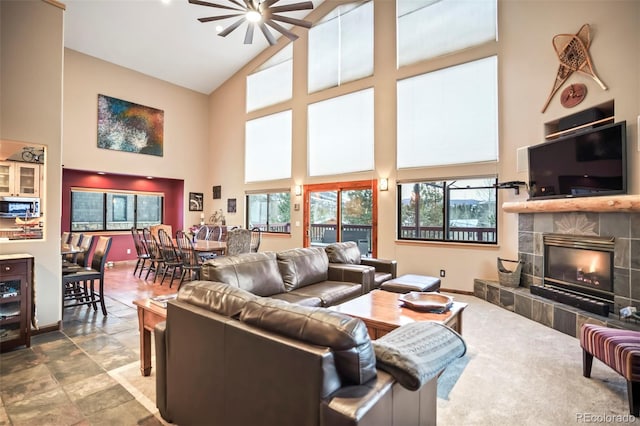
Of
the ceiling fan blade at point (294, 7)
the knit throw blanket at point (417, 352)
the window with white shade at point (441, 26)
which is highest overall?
the window with white shade at point (441, 26)

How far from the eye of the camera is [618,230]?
137 inches

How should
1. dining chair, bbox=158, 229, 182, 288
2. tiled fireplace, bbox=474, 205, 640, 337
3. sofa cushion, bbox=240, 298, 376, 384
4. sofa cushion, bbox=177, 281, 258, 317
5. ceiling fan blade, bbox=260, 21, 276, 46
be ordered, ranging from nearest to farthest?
1. sofa cushion, bbox=240, 298, 376, 384
2. sofa cushion, bbox=177, 281, 258, 317
3. tiled fireplace, bbox=474, 205, 640, 337
4. ceiling fan blade, bbox=260, 21, 276, 46
5. dining chair, bbox=158, 229, 182, 288

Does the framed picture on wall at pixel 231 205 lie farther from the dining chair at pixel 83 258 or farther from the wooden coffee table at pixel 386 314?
the wooden coffee table at pixel 386 314

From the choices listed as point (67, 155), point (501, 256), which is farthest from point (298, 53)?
point (501, 256)

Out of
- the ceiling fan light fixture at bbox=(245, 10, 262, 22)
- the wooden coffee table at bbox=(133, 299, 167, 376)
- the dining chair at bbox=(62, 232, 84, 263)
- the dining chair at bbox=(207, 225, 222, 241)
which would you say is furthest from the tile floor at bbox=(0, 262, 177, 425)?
the ceiling fan light fixture at bbox=(245, 10, 262, 22)

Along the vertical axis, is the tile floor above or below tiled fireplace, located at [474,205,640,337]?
below

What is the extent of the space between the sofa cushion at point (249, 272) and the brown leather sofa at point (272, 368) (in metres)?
1.05

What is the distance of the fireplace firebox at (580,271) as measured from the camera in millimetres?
3580

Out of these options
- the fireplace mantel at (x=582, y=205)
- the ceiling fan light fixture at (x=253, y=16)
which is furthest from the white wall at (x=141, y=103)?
the fireplace mantel at (x=582, y=205)

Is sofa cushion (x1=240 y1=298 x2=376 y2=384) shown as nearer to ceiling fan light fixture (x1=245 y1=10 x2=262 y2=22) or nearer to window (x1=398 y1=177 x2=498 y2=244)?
ceiling fan light fixture (x1=245 y1=10 x2=262 y2=22)

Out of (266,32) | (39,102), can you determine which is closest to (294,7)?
(266,32)

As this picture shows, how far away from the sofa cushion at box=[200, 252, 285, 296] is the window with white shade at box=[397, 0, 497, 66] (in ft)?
16.7

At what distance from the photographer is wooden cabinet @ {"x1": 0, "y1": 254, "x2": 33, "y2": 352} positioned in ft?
10.0

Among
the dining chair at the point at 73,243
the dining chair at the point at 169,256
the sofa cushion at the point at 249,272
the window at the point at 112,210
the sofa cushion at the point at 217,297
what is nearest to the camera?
the sofa cushion at the point at 217,297
